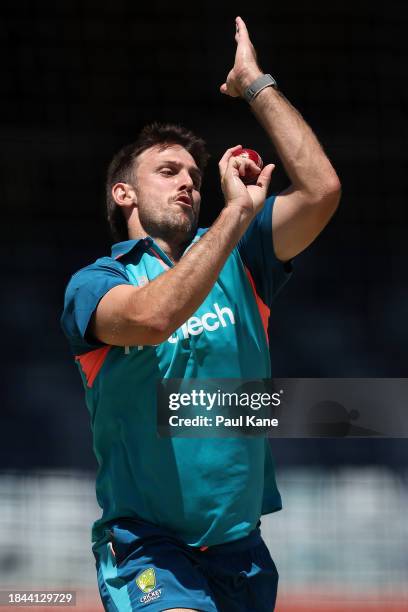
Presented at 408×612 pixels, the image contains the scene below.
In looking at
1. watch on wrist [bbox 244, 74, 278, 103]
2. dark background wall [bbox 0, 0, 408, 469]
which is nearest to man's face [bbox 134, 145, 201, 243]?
watch on wrist [bbox 244, 74, 278, 103]

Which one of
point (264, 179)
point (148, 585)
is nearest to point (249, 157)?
point (264, 179)

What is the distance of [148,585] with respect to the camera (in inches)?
89.6

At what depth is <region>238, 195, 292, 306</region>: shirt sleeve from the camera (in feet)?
8.43

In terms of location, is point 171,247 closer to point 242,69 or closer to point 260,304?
point 260,304

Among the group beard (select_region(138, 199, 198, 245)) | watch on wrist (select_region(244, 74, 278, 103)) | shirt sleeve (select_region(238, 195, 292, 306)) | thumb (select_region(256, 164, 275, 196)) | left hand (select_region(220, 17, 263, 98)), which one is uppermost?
left hand (select_region(220, 17, 263, 98))

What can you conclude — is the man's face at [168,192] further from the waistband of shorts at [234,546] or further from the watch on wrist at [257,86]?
the waistband of shorts at [234,546]

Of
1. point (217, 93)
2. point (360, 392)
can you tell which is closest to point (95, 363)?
point (360, 392)

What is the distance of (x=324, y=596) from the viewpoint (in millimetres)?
5125

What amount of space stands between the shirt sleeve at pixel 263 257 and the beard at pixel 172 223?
157mm

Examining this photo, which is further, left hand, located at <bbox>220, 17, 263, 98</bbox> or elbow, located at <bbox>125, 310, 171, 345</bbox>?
left hand, located at <bbox>220, 17, 263, 98</bbox>

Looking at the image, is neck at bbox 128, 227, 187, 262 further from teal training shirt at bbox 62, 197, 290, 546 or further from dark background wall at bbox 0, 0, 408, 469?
dark background wall at bbox 0, 0, 408, 469

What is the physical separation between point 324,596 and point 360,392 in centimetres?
138

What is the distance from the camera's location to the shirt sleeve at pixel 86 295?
2367mm

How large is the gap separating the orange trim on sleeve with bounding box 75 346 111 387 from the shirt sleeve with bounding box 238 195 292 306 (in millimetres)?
418
